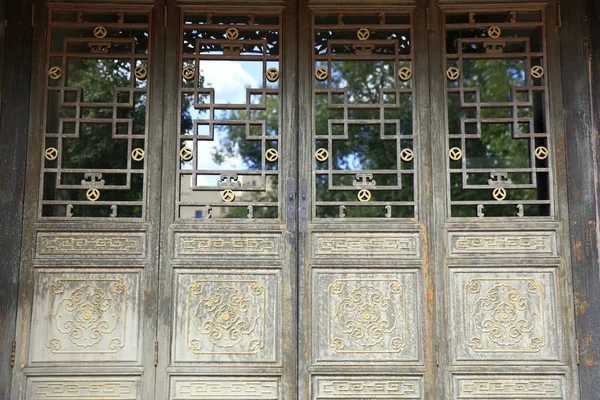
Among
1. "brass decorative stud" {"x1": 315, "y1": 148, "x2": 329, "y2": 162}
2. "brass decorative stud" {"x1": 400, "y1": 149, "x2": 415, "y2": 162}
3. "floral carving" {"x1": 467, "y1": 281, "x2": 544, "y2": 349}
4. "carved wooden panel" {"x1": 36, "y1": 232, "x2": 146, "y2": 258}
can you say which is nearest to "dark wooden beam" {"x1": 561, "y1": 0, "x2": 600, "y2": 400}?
"floral carving" {"x1": 467, "y1": 281, "x2": 544, "y2": 349}

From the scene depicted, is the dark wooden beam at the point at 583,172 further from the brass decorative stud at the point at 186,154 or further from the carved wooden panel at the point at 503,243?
the brass decorative stud at the point at 186,154

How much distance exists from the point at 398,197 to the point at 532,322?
3.88 meters

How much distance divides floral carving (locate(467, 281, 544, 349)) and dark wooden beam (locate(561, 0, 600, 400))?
0.29m

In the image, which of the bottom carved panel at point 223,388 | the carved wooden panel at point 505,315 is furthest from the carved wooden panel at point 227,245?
the carved wooden panel at point 505,315

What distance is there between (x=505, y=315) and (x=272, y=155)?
181 centimetres

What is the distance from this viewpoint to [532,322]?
400 centimetres

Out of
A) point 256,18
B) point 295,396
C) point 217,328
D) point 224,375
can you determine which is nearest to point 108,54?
point 256,18

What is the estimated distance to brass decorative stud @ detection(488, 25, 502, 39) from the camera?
4363mm

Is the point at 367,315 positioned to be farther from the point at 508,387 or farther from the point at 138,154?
the point at 138,154

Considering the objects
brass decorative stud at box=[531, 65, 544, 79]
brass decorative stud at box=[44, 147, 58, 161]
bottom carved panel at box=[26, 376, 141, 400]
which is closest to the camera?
bottom carved panel at box=[26, 376, 141, 400]

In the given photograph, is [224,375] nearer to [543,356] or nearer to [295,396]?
[295,396]

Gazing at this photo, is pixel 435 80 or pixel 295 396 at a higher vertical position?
pixel 435 80

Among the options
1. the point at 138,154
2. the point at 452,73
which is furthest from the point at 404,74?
the point at 138,154

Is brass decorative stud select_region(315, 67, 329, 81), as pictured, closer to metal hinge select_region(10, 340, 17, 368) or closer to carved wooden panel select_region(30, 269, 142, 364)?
carved wooden panel select_region(30, 269, 142, 364)
